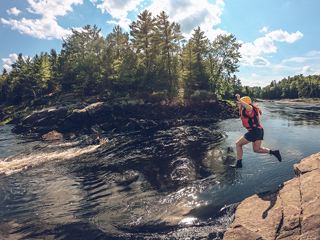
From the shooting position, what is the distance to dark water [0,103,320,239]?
15.9 ft

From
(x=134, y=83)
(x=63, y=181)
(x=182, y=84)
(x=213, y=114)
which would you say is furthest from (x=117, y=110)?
(x=63, y=181)

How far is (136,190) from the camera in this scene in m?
7.05

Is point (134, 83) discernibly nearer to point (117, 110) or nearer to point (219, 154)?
point (117, 110)

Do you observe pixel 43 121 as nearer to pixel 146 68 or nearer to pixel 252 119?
pixel 146 68

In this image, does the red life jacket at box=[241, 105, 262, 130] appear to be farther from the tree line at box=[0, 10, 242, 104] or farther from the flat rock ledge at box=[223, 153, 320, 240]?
the tree line at box=[0, 10, 242, 104]

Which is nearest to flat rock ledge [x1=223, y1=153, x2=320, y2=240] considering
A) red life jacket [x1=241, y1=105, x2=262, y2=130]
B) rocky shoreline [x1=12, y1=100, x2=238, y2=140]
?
red life jacket [x1=241, y1=105, x2=262, y2=130]

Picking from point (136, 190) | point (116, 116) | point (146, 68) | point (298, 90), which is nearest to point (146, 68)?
point (146, 68)

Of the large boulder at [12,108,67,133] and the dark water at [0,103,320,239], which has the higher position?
the large boulder at [12,108,67,133]

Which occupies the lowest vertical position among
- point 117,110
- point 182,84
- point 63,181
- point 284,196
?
point 63,181

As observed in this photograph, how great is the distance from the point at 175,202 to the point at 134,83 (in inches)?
1155

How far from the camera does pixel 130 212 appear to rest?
5.57m

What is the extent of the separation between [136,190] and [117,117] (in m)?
19.8

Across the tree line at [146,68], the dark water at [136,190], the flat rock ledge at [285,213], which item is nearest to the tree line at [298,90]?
the tree line at [146,68]

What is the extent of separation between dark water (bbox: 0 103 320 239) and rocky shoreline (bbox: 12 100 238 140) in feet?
33.5
